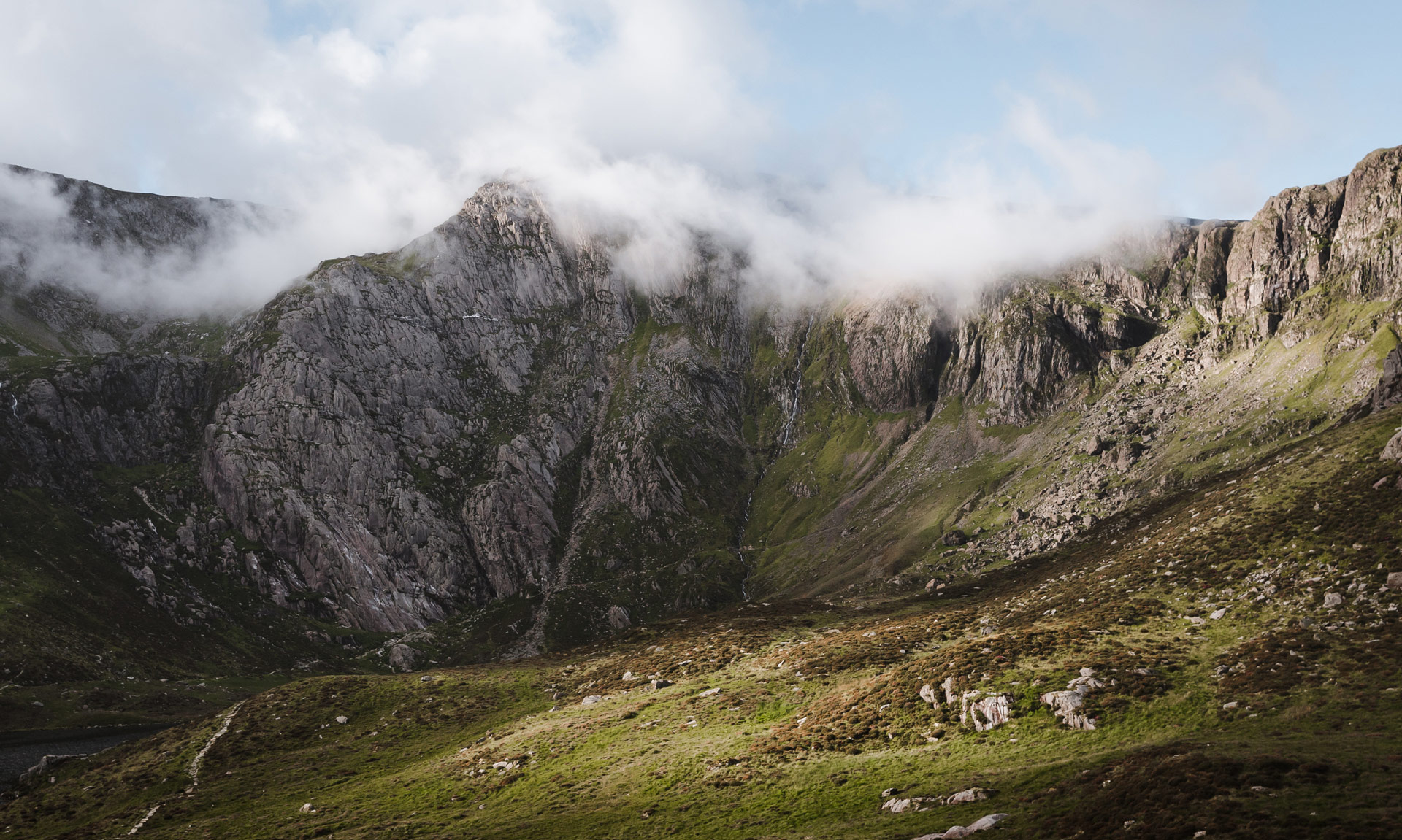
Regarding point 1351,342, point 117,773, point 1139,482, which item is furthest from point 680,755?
point 1351,342

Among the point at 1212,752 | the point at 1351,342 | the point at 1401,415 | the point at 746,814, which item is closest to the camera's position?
the point at 1212,752

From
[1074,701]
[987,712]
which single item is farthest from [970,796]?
[1074,701]

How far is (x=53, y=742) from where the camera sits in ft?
495

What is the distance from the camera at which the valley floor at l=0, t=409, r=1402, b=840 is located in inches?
1533

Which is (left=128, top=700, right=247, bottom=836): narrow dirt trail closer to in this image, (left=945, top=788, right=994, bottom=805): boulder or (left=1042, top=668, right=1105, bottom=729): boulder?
(left=945, top=788, right=994, bottom=805): boulder

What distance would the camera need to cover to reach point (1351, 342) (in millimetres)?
194375

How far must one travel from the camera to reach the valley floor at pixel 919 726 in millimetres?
38938

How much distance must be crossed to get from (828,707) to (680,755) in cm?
1253

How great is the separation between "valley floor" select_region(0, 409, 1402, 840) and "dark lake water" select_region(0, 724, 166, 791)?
43894 millimetres

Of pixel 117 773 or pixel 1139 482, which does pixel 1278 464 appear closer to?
pixel 1139 482

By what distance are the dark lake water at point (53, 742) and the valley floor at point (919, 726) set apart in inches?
1728

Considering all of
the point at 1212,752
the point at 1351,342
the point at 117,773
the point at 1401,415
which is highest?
the point at 1351,342

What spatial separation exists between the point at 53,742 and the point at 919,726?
6662 inches

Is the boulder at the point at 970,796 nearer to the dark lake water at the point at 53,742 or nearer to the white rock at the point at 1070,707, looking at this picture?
the white rock at the point at 1070,707
